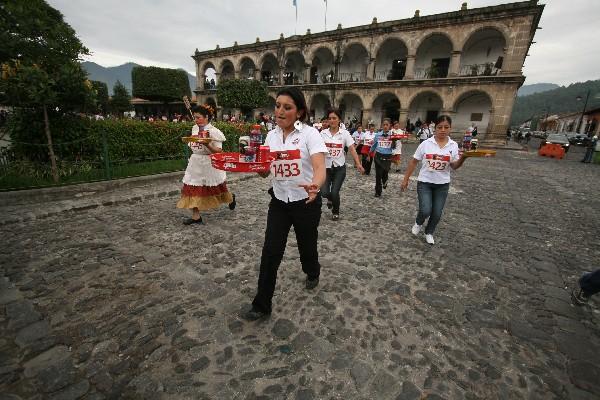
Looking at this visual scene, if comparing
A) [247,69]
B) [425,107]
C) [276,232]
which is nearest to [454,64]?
[425,107]

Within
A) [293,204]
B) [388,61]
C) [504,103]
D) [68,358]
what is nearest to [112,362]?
[68,358]

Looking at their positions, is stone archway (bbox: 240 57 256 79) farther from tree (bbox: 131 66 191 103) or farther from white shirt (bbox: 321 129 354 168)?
white shirt (bbox: 321 129 354 168)

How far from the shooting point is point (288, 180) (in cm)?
260

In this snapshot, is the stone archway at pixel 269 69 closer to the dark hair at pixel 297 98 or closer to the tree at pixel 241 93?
the tree at pixel 241 93

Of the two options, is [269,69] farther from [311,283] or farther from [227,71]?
[311,283]

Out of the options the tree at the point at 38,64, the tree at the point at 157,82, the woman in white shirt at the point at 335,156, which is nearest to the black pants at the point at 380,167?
the woman in white shirt at the point at 335,156

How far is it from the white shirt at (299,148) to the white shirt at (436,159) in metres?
2.42

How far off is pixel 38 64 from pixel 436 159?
838 cm

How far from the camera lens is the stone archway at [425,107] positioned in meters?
28.2

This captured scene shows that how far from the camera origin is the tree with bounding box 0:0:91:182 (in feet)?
18.0

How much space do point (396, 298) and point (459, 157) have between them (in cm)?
245

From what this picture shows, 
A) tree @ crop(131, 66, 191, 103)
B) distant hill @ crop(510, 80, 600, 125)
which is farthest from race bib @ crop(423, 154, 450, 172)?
distant hill @ crop(510, 80, 600, 125)

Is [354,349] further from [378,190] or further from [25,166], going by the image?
[25,166]

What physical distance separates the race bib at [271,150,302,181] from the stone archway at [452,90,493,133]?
27.2m
